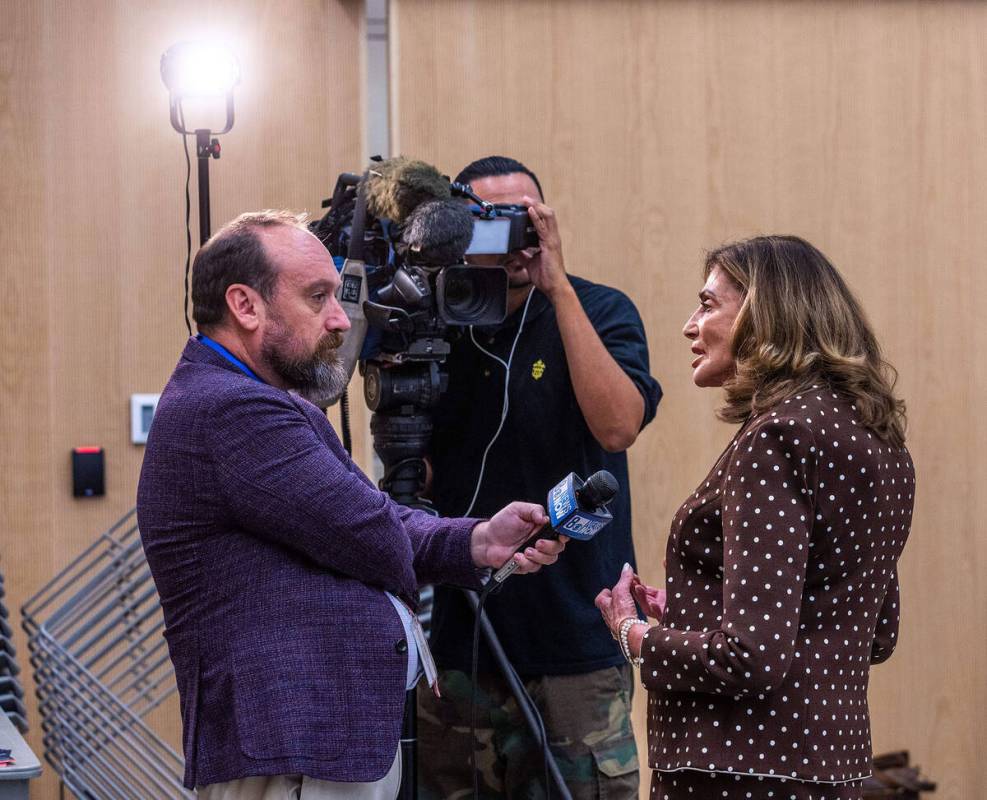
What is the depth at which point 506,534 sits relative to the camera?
5.60 ft

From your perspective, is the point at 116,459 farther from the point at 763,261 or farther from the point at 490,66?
the point at 763,261

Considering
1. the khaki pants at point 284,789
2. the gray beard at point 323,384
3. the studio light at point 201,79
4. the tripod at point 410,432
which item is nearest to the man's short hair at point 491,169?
the tripod at point 410,432

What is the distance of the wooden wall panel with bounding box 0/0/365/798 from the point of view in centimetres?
284

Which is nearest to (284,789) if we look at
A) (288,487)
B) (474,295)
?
(288,487)

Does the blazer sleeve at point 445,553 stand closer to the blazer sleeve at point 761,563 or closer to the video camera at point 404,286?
the video camera at point 404,286

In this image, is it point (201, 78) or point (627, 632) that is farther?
point (201, 78)

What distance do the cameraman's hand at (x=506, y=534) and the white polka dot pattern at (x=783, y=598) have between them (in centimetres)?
24

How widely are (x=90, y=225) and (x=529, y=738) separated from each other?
1606mm

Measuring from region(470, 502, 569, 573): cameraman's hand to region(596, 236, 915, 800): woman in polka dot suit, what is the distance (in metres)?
0.21

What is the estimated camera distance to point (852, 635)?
4.76 ft

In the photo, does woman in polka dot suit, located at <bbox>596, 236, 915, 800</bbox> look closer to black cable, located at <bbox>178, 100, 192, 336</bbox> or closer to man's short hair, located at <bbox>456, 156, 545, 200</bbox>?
man's short hair, located at <bbox>456, 156, 545, 200</bbox>

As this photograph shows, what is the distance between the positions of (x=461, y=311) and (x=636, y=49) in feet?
4.48

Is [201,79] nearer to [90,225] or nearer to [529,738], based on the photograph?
[90,225]

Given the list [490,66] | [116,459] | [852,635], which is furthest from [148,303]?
[852,635]
